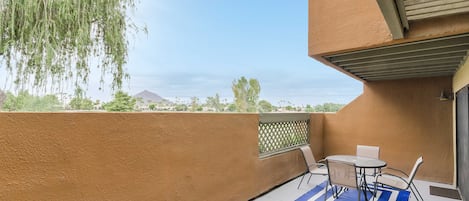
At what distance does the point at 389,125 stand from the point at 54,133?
6.88 m

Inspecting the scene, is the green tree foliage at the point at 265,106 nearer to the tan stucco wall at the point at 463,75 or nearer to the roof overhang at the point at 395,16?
the tan stucco wall at the point at 463,75

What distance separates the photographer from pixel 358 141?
666cm

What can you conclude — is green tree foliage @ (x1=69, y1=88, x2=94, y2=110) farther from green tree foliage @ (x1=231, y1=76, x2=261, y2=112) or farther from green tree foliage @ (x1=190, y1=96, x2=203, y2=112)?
green tree foliage @ (x1=231, y1=76, x2=261, y2=112)

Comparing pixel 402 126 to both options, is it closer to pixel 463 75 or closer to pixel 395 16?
pixel 463 75

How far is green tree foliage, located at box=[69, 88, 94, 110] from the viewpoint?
4.74 metres

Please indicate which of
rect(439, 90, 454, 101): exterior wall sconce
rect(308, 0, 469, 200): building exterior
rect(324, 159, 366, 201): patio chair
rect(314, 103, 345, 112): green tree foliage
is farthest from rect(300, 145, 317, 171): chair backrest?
rect(439, 90, 454, 101): exterior wall sconce

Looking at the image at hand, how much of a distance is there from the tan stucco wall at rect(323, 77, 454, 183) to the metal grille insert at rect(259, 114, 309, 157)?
130cm

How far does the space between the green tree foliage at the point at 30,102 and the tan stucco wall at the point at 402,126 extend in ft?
21.2

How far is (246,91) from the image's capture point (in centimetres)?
1548

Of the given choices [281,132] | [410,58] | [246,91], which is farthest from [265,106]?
[410,58]

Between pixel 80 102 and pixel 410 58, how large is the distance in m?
5.96

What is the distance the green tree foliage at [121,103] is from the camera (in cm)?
526

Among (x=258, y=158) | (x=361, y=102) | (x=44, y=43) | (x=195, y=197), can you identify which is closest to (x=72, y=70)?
(x=44, y=43)

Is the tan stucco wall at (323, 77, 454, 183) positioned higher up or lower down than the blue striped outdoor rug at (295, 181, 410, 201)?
higher up
